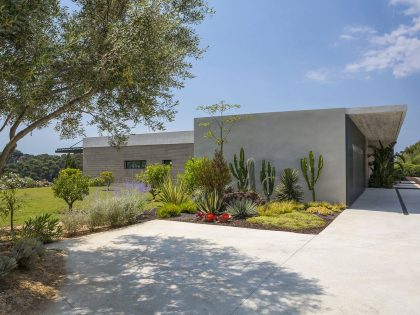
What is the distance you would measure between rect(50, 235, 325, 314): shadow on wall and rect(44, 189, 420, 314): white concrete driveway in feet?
0.04

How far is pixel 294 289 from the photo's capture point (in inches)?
186

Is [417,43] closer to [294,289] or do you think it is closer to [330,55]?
[330,55]

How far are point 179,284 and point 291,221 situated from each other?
18.5 feet

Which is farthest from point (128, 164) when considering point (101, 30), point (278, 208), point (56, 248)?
point (101, 30)

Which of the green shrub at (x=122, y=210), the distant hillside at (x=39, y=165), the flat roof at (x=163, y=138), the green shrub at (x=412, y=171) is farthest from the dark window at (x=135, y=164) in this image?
the green shrub at (x=412, y=171)

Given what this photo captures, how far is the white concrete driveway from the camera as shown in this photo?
13.9 ft

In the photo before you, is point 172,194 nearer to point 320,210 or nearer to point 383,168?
point 320,210

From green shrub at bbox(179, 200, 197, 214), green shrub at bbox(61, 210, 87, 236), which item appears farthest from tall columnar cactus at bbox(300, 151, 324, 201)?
green shrub at bbox(61, 210, 87, 236)

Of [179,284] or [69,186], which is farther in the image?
[69,186]

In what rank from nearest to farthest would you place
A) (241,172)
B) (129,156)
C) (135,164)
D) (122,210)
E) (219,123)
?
(122,210) → (241,172) → (219,123) → (135,164) → (129,156)

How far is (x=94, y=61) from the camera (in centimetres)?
506

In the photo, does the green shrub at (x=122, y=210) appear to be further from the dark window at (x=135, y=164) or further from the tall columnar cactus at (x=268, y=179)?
the dark window at (x=135, y=164)

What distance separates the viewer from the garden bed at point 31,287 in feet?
13.4

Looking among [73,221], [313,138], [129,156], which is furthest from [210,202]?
[129,156]
